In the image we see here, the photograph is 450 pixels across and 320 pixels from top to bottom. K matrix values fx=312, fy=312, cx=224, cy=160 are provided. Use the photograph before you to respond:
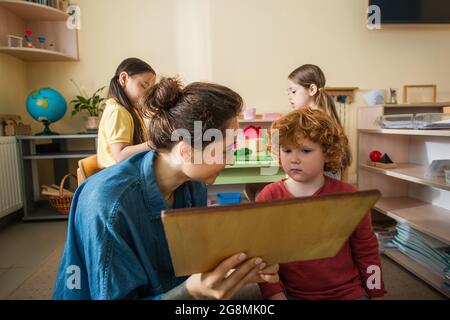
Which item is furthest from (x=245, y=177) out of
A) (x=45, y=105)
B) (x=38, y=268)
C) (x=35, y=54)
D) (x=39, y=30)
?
(x=39, y=30)

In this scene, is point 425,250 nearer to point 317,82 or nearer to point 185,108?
point 317,82

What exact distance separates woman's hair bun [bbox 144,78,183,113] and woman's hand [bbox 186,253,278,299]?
395 mm

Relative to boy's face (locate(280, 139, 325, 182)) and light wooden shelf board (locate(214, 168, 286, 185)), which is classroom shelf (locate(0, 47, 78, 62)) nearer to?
light wooden shelf board (locate(214, 168, 286, 185))

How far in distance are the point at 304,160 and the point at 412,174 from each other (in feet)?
3.33

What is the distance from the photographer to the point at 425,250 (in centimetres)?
163

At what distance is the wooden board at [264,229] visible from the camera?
1.54 feet

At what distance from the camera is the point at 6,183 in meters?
2.40

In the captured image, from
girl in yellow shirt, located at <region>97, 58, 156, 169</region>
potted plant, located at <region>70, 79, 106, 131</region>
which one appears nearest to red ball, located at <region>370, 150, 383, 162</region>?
girl in yellow shirt, located at <region>97, 58, 156, 169</region>

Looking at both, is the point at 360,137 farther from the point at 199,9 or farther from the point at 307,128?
the point at 199,9

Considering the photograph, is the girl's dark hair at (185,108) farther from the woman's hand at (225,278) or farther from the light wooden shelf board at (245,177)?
the light wooden shelf board at (245,177)

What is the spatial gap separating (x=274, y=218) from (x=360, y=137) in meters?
1.86

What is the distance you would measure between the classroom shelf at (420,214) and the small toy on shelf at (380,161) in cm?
24

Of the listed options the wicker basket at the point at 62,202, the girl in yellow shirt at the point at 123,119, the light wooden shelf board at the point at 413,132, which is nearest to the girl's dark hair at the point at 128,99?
the girl in yellow shirt at the point at 123,119

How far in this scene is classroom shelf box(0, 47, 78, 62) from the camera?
2496 millimetres
